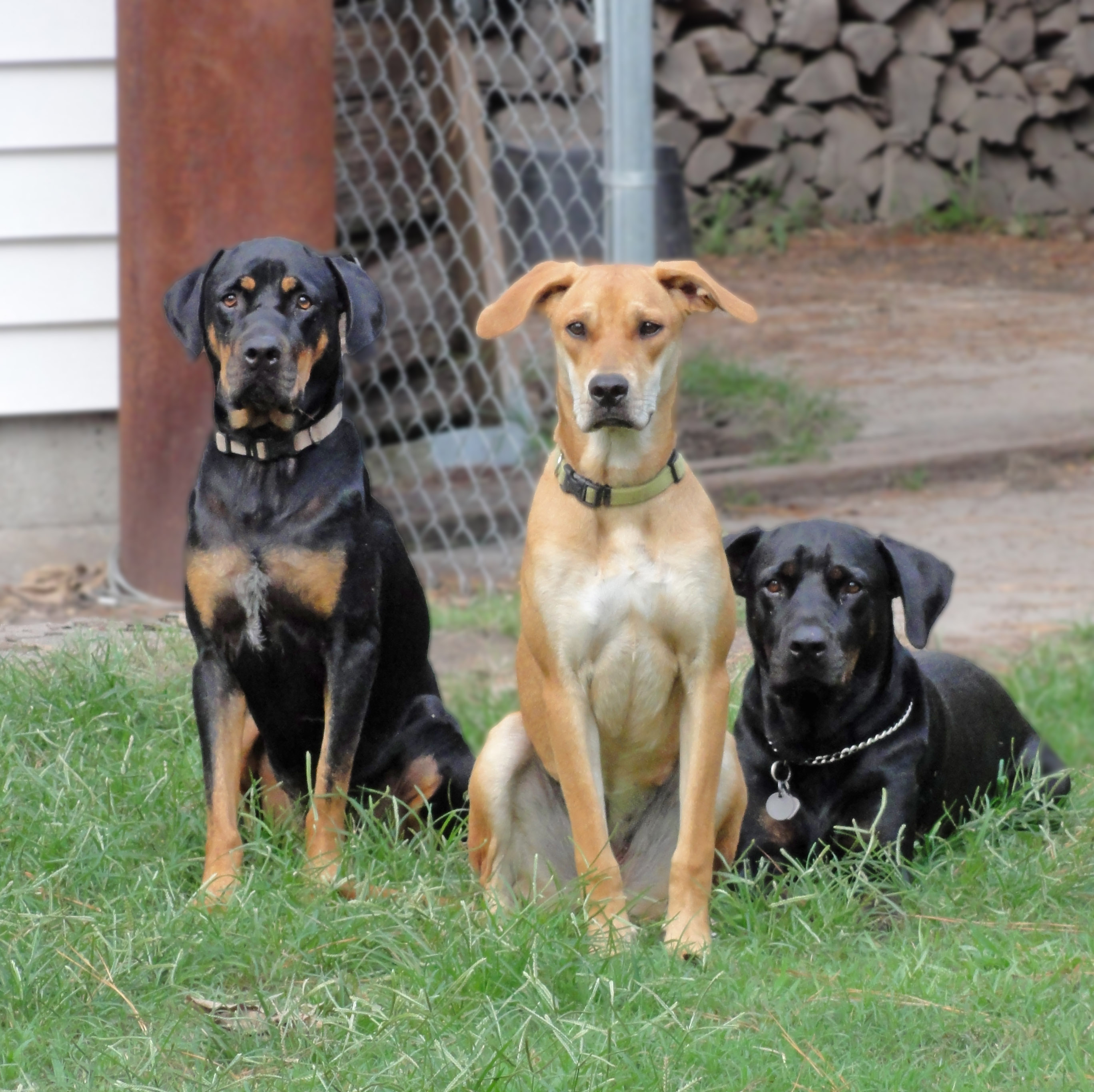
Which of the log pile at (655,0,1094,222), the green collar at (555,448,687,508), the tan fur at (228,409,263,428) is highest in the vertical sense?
the log pile at (655,0,1094,222)

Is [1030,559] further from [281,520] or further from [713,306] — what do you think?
[281,520]

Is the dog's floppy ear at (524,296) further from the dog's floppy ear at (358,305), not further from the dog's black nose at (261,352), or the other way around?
the dog's black nose at (261,352)

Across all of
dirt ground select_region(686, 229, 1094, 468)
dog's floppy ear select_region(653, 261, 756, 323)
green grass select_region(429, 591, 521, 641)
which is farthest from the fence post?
dirt ground select_region(686, 229, 1094, 468)

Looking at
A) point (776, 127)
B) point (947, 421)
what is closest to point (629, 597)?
Result: point (947, 421)

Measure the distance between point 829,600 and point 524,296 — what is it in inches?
36.5

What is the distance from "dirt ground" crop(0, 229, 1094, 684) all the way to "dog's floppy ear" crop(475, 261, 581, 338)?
1875mm

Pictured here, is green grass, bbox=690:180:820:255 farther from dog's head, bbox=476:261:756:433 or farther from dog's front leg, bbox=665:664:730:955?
dog's front leg, bbox=665:664:730:955

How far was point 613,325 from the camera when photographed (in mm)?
3297

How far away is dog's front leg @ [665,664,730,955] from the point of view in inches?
132

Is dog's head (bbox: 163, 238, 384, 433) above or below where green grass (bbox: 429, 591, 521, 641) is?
above

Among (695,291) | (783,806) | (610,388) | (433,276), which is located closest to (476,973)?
(783,806)

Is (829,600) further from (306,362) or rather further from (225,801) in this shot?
(225,801)

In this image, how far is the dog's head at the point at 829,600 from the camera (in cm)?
353

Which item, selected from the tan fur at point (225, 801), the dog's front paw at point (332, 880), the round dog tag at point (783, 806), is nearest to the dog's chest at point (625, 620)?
the round dog tag at point (783, 806)
